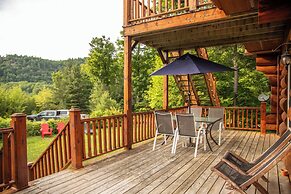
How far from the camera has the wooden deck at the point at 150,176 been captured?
2850 mm

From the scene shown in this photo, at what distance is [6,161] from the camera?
2.86m

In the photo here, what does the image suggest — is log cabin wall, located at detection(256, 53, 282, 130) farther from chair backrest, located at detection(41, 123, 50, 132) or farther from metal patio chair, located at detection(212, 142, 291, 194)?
chair backrest, located at detection(41, 123, 50, 132)

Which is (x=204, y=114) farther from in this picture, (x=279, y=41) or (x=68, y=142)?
(x=68, y=142)

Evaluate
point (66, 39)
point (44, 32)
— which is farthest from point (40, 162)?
point (66, 39)

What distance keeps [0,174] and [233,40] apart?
19.3 feet

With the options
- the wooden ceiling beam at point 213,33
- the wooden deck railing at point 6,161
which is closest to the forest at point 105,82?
the wooden ceiling beam at point 213,33

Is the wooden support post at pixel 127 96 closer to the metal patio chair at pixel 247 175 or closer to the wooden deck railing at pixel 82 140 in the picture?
the wooden deck railing at pixel 82 140

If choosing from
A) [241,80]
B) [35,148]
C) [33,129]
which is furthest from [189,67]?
[33,129]

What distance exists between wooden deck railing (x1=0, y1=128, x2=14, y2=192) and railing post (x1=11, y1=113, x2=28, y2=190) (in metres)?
0.07

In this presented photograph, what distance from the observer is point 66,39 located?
3588cm

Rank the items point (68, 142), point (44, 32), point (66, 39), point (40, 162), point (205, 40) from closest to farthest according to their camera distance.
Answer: point (68, 142) < point (40, 162) < point (205, 40) < point (44, 32) < point (66, 39)

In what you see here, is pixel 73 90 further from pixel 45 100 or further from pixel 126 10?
pixel 126 10

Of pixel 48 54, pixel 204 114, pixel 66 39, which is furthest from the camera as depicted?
pixel 48 54

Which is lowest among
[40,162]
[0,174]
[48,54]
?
[40,162]
